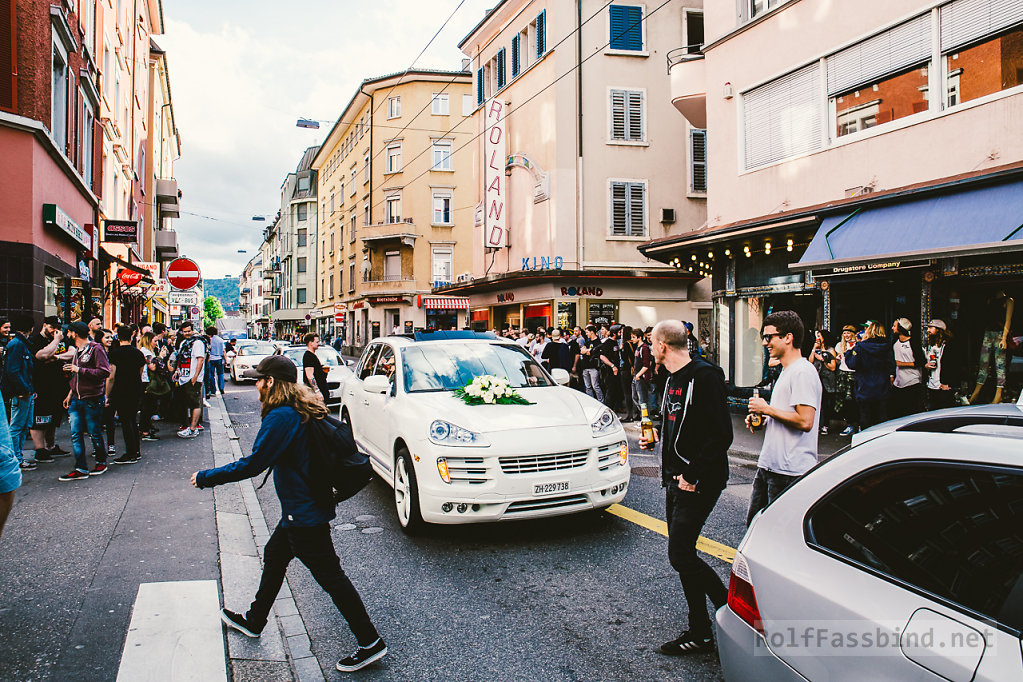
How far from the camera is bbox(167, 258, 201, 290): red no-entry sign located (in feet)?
45.1

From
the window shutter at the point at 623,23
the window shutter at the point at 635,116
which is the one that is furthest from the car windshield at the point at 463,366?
the window shutter at the point at 623,23

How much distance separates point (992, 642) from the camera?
1679 millimetres

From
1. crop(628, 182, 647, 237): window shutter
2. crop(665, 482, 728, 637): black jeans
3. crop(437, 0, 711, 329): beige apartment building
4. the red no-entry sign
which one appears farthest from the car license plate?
crop(628, 182, 647, 237): window shutter

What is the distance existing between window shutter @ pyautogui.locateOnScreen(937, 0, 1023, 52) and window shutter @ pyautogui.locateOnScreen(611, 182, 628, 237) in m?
14.6

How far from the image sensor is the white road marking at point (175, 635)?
3408mm

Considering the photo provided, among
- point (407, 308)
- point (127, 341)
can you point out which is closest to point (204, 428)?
point (127, 341)

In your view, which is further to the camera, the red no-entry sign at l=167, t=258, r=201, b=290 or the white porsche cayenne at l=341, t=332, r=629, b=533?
the red no-entry sign at l=167, t=258, r=201, b=290

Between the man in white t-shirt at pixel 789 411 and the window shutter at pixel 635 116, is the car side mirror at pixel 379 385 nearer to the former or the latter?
the man in white t-shirt at pixel 789 411

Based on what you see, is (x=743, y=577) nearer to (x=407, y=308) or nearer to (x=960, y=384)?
(x=960, y=384)

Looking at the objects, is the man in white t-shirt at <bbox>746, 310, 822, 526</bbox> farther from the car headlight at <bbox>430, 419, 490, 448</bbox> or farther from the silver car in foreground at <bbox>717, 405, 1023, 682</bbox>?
the car headlight at <bbox>430, 419, 490, 448</bbox>

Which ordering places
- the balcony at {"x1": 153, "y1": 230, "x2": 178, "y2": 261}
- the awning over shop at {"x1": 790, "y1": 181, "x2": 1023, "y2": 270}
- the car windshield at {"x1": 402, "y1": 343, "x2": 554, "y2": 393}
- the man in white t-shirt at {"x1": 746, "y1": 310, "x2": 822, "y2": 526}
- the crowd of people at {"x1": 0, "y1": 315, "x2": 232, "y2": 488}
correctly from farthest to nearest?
the balcony at {"x1": 153, "y1": 230, "x2": 178, "y2": 261}, the awning over shop at {"x1": 790, "y1": 181, "x2": 1023, "y2": 270}, the crowd of people at {"x1": 0, "y1": 315, "x2": 232, "y2": 488}, the car windshield at {"x1": 402, "y1": 343, "x2": 554, "y2": 393}, the man in white t-shirt at {"x1": 746, "y1": 310, "x2": 822, "y2": 526}

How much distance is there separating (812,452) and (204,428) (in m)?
10.9

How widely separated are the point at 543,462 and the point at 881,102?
9.60 meters

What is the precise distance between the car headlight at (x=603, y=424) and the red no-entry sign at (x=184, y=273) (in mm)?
10754
